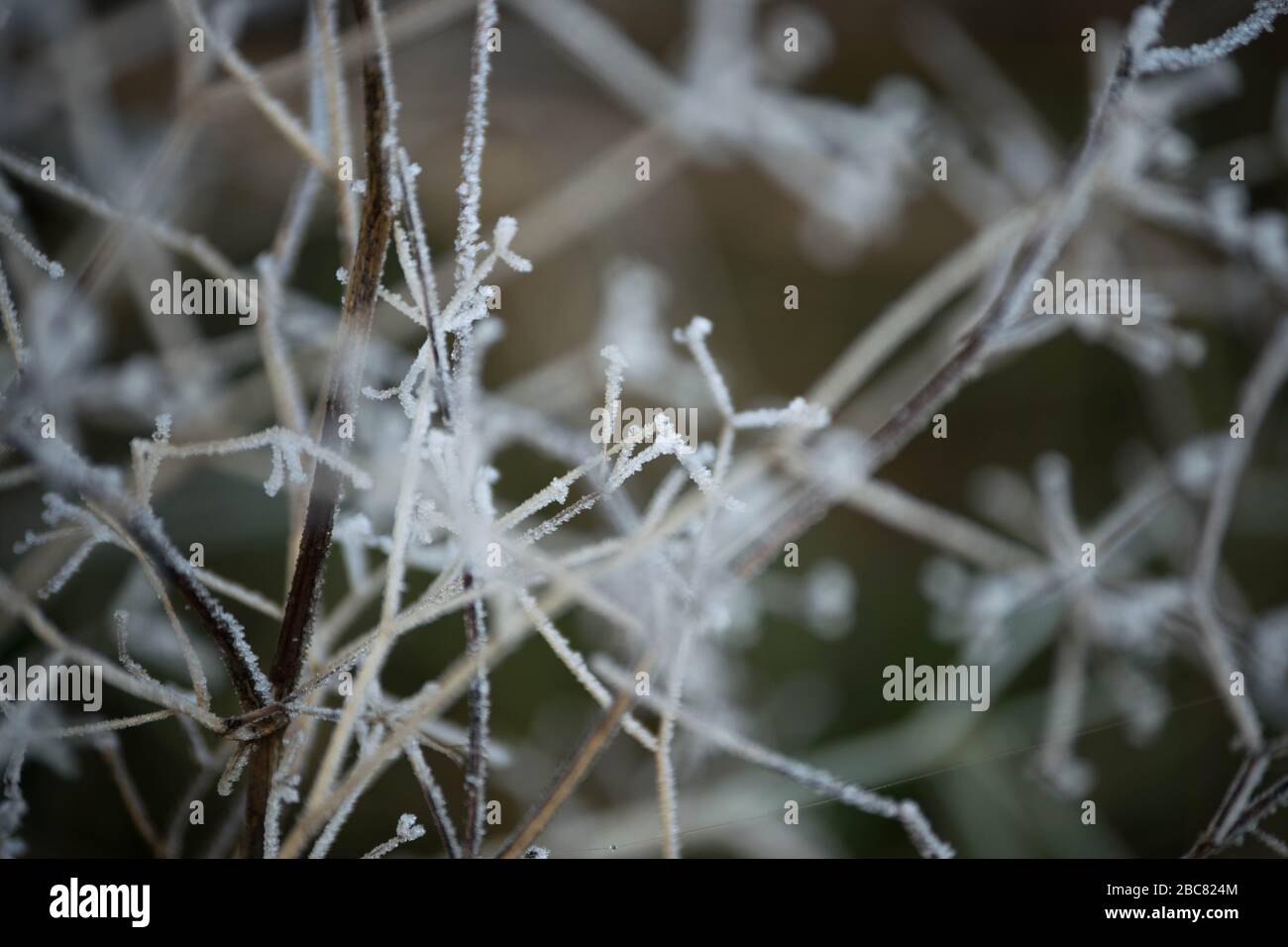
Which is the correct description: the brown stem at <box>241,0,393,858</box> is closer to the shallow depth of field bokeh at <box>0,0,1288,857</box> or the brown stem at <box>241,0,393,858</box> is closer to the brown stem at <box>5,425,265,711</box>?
the brown stem at <box>5,425,265,711</box>

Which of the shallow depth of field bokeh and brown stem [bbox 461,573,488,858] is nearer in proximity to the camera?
brown stem [bbox 461,573,488,858]

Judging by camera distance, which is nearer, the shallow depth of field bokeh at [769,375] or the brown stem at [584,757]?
the brown stem at [584,757]

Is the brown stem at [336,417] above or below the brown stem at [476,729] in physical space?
above

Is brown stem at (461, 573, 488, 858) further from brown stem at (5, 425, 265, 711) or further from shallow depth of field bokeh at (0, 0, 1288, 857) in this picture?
shallow depth of field bokeh at (0, 0, 1288, 857)

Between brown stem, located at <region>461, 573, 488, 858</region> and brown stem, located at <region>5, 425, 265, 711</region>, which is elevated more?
brown stem, located at <region>5, 425, 265, 711</region>

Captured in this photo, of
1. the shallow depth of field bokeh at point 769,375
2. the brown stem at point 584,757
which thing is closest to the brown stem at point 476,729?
the brown stem at point 584,757

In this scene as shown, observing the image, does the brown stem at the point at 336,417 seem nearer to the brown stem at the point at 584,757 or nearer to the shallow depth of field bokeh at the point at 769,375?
the brown stem at the point at 584,757

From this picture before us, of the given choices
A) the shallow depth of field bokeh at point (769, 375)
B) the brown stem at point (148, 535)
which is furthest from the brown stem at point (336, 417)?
the shallow depth of field bokeh at point (769, 375)

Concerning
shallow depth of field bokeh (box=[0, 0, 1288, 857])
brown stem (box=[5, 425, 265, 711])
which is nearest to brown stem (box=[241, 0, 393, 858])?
brown stem (box=[5, 425, 265, 711])

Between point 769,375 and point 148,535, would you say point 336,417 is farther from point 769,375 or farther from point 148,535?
point 769,375
